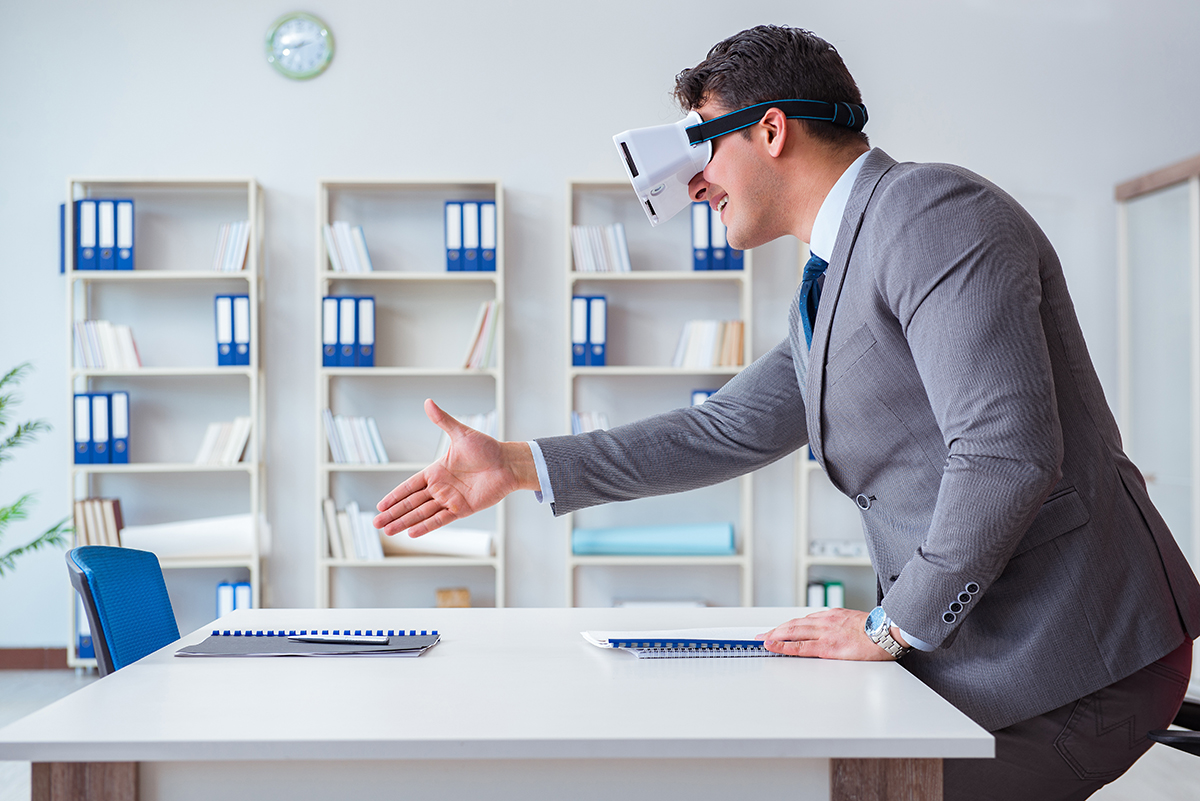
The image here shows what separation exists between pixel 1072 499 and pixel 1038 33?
13.1ft

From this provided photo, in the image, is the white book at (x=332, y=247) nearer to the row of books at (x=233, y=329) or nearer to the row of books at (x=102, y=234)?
the row of books at (x=233, y=329)

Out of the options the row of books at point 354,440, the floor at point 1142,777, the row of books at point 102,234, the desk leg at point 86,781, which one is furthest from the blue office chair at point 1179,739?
the row of books at point 102,234

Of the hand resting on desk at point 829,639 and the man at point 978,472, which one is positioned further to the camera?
the hand resting on desk at point 829,639

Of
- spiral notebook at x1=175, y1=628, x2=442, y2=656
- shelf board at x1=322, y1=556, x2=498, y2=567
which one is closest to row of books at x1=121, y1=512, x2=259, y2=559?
shelf board at x1=322, y1=556, x2=498, y2=567

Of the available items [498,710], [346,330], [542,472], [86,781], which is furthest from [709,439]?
[346,330]

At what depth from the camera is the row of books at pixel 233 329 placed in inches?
155

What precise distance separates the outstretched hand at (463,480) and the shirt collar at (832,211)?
21.8 inches

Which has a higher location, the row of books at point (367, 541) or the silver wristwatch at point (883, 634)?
the silver wristwatch at point (883, 634)

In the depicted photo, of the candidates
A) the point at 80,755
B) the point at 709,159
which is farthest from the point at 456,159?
the point at 80,755

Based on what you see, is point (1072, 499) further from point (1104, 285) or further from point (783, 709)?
point (1104, 285)

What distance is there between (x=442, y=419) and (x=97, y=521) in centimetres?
331

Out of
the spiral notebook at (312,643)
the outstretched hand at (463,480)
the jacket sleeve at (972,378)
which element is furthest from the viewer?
the outstretched hand at (463,480)

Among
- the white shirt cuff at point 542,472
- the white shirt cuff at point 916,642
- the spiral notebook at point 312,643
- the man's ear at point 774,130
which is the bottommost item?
the spiral notebook at point 312,643

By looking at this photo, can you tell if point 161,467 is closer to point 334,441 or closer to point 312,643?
point 334,441
